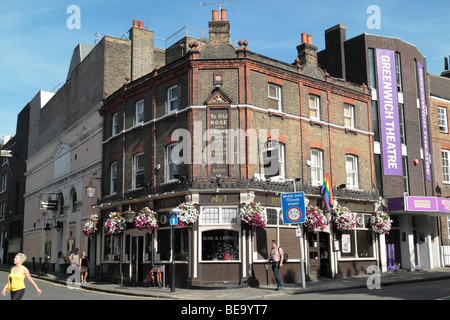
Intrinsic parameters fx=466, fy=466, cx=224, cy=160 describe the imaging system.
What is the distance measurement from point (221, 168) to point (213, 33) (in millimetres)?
6469

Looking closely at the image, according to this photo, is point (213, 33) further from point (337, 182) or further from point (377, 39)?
point (377, 39)

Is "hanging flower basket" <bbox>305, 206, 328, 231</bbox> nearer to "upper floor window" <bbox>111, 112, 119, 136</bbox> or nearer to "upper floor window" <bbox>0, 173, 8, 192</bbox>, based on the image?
"upper floor window" <bbox>111, 112, 119, 136</bbox>

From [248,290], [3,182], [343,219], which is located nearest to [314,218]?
[343,219]

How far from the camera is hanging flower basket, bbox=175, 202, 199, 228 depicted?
1911 centimetres

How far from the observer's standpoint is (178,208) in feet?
63.3

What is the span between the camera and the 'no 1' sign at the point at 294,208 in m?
17.9

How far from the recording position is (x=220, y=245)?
19.8m

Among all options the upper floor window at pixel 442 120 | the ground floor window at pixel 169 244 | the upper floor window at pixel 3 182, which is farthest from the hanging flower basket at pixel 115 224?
the upper floor window at pixel 3 182

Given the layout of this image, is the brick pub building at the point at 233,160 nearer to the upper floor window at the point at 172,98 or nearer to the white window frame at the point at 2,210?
the upper floor window at the point at 172,98

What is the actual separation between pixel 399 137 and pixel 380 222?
6017 mm

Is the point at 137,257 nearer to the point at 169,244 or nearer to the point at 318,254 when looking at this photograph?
the point at 169,244

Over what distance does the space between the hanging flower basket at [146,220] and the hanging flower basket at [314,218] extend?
697 centimetres

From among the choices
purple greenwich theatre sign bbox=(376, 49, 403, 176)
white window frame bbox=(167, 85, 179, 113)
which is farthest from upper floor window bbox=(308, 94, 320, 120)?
white window frame bbox=(167, 85, 179, 113)

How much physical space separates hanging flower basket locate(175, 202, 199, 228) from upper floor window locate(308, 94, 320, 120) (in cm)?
853
